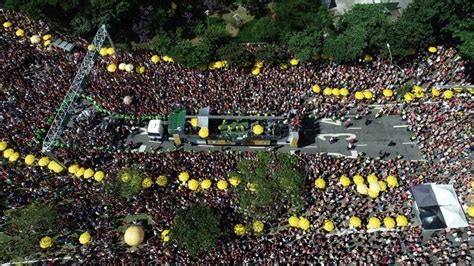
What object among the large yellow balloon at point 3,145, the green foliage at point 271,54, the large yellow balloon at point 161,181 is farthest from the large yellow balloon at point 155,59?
the large yellow balloon at point 3,145

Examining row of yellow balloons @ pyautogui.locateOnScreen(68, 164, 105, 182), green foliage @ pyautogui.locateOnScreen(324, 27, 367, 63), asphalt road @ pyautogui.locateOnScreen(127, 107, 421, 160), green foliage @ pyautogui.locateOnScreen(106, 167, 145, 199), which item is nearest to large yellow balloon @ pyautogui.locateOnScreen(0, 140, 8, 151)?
row of yellow balloons @ pyautogui.locateOnScreen(68, 164, 105, 182)

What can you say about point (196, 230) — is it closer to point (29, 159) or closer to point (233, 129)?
point (233, 129)

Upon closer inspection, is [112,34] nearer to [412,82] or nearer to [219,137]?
[219,137]

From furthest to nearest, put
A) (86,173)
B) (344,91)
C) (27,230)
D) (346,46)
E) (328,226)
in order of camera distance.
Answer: (346,46) → (344,91) → (86,173) → (27,230) → (328,226)

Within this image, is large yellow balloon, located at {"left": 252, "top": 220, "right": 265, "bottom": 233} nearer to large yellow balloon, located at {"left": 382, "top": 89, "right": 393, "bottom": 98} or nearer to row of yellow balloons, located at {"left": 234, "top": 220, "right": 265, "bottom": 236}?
row of yellow balloons, located at {"left": 234, "top": 220, "right": 265, "bottom": 236}

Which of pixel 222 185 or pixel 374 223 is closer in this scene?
pixel 374 223

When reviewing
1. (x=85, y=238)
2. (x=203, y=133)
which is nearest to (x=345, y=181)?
(x=203, y=133)
